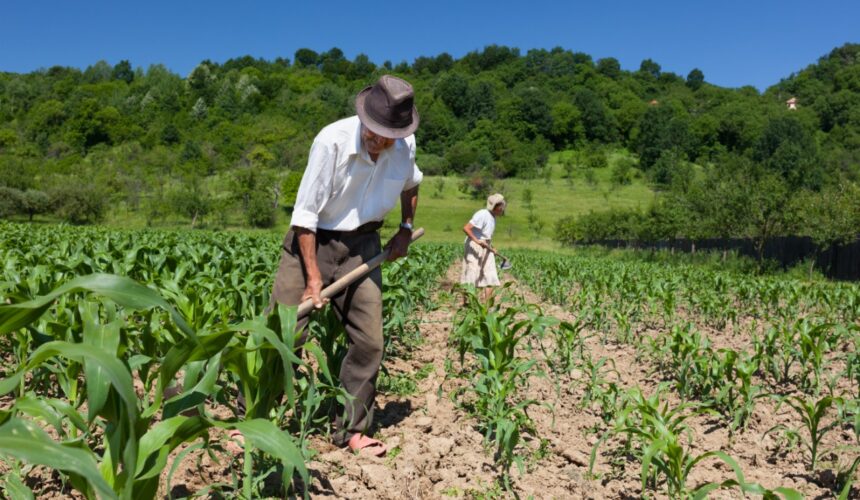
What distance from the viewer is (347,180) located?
3.33 metres

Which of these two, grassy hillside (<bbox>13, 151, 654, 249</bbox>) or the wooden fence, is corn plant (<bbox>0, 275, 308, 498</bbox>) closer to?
the wooden fence

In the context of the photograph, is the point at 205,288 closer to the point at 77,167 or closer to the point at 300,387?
the point at 300,387

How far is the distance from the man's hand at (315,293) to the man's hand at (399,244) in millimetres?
591

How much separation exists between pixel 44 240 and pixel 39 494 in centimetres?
948

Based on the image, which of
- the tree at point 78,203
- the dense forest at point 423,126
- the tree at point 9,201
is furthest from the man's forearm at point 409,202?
the tree at point 9,201

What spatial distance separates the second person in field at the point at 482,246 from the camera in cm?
865

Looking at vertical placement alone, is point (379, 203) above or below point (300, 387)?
above

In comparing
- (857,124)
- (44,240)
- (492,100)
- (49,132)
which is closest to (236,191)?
(44,240)

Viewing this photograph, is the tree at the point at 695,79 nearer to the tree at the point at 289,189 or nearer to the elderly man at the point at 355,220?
the tree at the point at 289,189

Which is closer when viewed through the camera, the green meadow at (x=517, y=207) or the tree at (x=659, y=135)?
the green meadow at (x=517, y=207)

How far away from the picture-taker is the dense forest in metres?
56.3

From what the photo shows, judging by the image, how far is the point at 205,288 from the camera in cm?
489

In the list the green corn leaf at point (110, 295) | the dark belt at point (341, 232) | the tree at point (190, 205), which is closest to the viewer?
the green corn leaf at point (110, 295)

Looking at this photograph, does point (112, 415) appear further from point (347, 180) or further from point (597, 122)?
point (597, 122)
